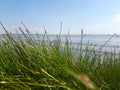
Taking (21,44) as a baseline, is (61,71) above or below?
below

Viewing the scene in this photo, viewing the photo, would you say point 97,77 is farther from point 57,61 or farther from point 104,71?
point 57,61

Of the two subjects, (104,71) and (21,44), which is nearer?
(104,71)

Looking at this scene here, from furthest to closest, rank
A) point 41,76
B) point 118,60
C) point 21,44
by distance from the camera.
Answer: point 118,60 < point 21,44 < point 41,76

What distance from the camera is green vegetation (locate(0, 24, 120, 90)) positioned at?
1.77 metres

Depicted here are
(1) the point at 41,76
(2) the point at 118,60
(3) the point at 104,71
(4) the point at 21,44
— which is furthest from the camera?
(2) the point at 118,60

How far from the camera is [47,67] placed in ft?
6.27

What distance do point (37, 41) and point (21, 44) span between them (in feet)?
0.51

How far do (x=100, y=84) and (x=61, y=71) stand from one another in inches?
11.5

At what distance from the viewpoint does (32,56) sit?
Answer: 209cm

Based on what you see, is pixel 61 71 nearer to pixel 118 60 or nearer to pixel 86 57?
pixel 86 57

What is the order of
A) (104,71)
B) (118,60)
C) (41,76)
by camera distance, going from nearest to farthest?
(41,76) → (104,71) → (118,60)

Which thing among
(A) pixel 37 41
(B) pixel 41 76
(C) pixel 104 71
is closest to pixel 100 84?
(C) pixel 104 71

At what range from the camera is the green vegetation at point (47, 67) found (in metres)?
1.77

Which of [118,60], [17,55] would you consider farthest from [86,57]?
[17,55]
